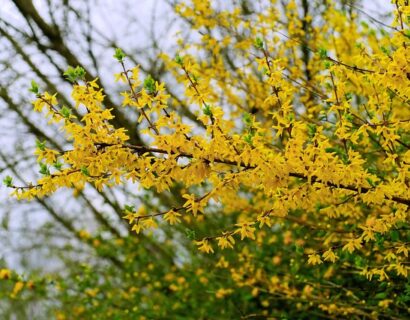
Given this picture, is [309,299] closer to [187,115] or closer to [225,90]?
[225,90]

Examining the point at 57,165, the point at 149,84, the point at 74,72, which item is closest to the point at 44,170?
the point at 57,165

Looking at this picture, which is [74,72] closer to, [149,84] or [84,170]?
[149,84]

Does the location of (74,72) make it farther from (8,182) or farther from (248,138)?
(248,138)

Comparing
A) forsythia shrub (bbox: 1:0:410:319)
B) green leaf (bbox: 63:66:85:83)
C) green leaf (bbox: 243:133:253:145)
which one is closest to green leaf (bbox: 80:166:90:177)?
forsythia shrub (bbox: 1:0:410:319)

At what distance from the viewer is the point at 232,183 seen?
8.15ft

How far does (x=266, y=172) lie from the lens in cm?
235

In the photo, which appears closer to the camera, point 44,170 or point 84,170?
point 84,170

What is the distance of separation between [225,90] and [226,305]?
7.87 feet

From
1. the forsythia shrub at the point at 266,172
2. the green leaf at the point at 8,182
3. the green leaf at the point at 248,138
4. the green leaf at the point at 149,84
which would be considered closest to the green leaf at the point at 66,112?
the forsythia shrub at the point at 266,172

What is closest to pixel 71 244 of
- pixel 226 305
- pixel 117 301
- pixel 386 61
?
pixel 117 301

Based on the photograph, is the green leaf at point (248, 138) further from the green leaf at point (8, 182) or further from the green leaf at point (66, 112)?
the green leaf at point (8, 182)

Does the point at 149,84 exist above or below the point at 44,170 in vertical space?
above

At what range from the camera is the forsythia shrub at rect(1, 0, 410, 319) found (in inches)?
95.3

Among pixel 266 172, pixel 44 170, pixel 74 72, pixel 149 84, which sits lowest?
pixel 266 172
